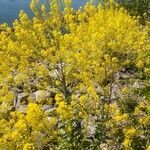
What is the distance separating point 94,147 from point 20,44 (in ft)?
11.4

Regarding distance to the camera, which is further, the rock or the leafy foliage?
the rock

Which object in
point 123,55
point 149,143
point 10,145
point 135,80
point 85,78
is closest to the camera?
point 10,145

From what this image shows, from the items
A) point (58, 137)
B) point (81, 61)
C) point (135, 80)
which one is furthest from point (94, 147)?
point (135, 80)

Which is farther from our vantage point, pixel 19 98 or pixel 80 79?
pixel 19 98

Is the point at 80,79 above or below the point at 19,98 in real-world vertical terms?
above

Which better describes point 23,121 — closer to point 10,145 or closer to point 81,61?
point 10,145

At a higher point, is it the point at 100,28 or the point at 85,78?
the point at 100,28

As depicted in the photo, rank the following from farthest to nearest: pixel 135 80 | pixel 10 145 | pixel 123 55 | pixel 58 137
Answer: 1. pixel 135 80
2. pixel 123 55
3. pixel 58 137
4. pixel 10 145

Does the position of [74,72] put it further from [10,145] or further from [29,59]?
[10,145]

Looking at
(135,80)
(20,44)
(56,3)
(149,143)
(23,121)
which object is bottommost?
(149,143)

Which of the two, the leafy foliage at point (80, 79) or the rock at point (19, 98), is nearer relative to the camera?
the leafy foliage at point (80, 79)

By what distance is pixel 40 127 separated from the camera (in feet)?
25.3

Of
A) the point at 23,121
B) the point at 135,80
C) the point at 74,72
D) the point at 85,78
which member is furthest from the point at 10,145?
the point at 135,80

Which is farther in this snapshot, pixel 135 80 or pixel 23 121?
pixel 135 80
